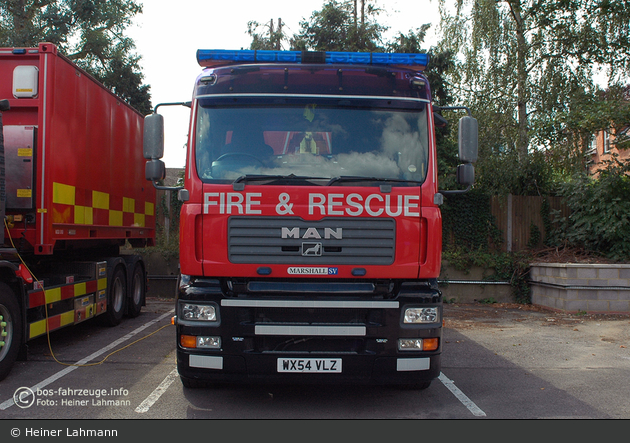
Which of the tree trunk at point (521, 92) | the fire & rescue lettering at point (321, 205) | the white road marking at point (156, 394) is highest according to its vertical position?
the tree trunk at point (521, 92)

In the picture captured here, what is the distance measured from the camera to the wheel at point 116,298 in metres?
8.25

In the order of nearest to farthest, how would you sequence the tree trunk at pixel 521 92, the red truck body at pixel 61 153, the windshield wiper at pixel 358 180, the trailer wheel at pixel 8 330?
the windshield wiper at pixel 358 180, the trailer wheel at pixel 8 330, the red truck body at pixel 61 153, the tree trunk at pixel 521 92

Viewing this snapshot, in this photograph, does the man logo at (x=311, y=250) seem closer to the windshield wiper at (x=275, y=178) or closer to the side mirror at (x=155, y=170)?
the windshield wiper at (x=275, y=178)

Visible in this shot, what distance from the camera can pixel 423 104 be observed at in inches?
189

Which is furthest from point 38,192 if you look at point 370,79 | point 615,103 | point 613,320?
point 615,103

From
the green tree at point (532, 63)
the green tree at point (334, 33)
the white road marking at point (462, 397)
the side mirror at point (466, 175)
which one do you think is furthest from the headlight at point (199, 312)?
the green tree at point (334, 33)

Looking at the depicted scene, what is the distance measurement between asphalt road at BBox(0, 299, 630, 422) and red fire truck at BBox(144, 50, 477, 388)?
458 mm

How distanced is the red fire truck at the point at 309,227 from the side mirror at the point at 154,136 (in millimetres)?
10

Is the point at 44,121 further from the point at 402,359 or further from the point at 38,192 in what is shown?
the point at 402,359

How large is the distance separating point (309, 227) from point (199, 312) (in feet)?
3.68

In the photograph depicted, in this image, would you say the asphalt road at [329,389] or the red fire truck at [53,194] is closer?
the asphalt road at [329,389]

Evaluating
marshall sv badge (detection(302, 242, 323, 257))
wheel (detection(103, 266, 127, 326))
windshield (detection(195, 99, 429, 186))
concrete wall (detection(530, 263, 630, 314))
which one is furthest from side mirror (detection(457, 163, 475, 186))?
concrete wall (detection(530, 263, 630, 314))

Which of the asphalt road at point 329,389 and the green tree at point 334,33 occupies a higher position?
the green tree at point 334,33
